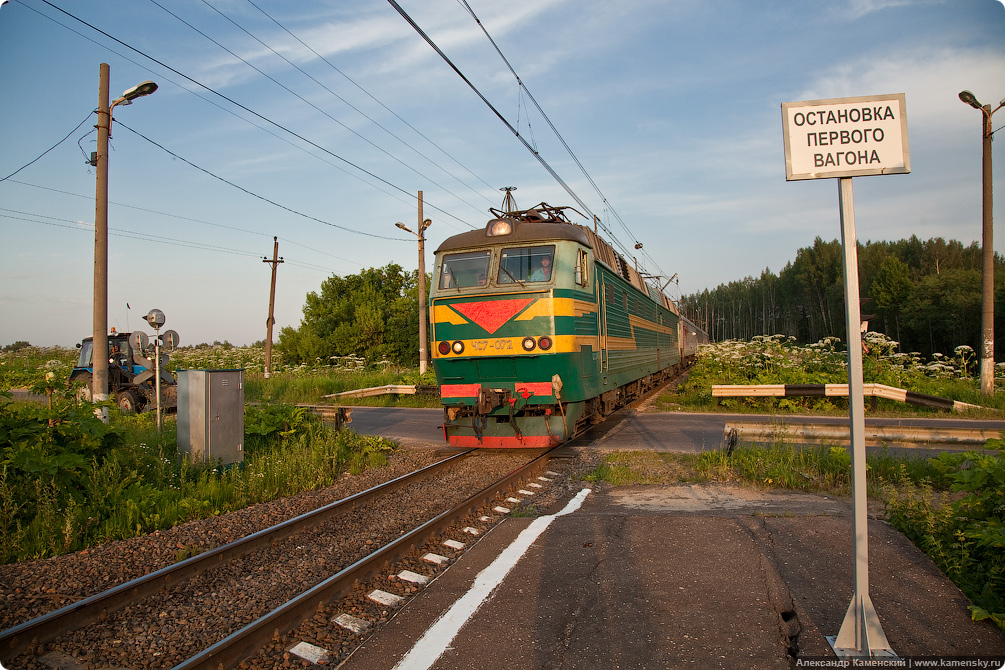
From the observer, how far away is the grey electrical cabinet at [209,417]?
8102mm

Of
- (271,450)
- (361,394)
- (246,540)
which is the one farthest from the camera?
(361,394)

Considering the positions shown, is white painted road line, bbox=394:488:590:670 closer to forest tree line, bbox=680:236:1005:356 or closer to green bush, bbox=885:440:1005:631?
green bush, bbox=885:440:1005:631

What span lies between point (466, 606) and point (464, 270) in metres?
6.20

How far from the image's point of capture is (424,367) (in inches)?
867

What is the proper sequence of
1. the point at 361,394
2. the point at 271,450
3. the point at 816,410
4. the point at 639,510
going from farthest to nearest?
the point at 361,394 < the point at 816,410 < the point at 271,450 < the point at 639,510

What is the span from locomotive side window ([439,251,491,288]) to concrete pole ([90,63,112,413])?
654 centimetres

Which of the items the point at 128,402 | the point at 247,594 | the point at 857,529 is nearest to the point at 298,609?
the point at 247,594

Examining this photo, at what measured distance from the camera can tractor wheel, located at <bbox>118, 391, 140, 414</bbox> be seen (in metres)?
15.9

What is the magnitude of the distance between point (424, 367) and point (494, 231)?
13.1 m

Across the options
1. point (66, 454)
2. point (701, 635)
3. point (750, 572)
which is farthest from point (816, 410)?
point (66, 454)

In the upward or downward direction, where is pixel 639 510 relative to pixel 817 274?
downward

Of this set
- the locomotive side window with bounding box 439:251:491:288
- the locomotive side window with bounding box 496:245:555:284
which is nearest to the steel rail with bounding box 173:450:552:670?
the locomotive side window with bounding box 496:245:555:284

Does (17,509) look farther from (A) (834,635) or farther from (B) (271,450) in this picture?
(A) (834,635)

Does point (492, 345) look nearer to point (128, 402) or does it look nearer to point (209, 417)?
point (209, 417)
